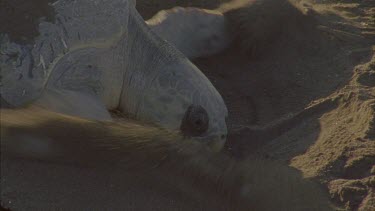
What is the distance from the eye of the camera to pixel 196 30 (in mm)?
3598

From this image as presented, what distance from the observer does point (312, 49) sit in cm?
351

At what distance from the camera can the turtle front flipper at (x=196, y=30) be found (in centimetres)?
350

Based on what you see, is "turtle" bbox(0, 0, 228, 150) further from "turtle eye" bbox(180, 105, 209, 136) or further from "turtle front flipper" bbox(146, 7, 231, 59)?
"turtle front flipper" bbox(146, 7, 231, 59)

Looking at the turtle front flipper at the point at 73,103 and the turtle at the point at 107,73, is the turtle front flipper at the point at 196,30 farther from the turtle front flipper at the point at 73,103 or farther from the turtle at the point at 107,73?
the turtle front flipper at the point at 73,103

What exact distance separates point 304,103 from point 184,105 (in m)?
0.77

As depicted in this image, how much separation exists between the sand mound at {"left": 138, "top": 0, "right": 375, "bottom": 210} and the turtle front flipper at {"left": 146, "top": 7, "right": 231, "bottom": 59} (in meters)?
0.06

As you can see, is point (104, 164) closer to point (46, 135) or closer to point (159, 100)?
point (46, 135)

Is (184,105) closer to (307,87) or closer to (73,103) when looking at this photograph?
(73,103)

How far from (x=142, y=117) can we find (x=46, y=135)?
1103mm

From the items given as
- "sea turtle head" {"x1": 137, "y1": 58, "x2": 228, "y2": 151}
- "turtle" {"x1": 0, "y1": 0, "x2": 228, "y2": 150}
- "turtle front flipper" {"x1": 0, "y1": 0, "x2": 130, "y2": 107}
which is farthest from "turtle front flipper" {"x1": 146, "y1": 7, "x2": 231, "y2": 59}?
"turtle front flipper" {"x1": 0, "y1": 0, "x2": 130, "y2": 107}

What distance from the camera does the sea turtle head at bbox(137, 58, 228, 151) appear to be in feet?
8.34

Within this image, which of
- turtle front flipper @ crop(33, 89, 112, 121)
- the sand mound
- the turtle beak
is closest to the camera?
turtle front flipper @ crop(33, 89, 112, 121)

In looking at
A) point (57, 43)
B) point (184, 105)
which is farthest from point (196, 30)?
point (57, 43)

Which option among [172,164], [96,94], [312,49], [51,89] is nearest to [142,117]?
[96,94]
